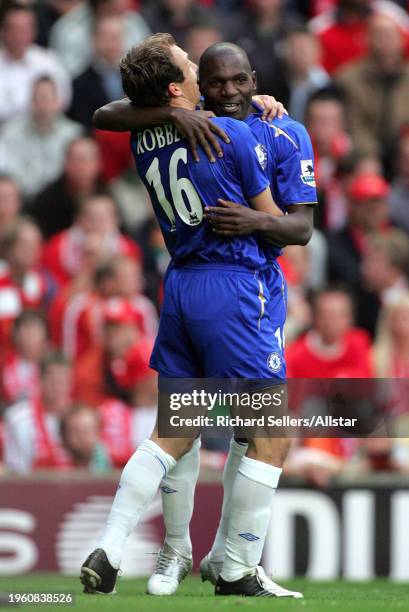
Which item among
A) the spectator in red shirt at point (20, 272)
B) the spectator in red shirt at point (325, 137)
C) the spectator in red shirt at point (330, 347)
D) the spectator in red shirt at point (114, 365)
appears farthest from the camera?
the spectator in red shirt at point (325, 137)

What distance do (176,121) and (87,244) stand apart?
538cm

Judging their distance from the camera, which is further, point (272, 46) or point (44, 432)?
point (272, 46)

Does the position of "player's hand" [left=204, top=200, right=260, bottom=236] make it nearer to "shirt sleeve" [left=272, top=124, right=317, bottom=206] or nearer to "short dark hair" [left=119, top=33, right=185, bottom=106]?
"shirt sleeve" [left=272, top=124, right=317, bottom=206]

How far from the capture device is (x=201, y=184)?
5.70 m

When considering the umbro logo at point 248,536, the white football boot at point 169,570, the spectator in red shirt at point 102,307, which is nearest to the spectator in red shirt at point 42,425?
the spectator in red shirt at point 102,307

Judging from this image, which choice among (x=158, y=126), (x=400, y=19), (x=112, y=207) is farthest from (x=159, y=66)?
(x=400, y=19)

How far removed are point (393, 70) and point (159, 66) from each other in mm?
6786

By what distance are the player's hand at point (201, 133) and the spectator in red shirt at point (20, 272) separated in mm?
5166

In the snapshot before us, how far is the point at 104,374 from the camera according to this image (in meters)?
10.2

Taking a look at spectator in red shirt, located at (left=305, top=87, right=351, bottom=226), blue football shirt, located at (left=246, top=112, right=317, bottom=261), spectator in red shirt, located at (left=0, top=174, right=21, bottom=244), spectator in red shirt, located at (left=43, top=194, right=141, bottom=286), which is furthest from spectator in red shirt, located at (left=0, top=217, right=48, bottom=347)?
blue football shirt, located at (left=246, top=112, right=317, bottom=261)

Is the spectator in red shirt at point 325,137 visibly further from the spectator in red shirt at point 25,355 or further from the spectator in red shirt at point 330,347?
the spectator in red shirt at point 25,355

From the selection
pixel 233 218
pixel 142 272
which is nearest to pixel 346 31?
pixel 142 272

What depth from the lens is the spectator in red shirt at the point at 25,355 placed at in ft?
33.5

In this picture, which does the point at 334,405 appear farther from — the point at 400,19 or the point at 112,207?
the point at 400,19
